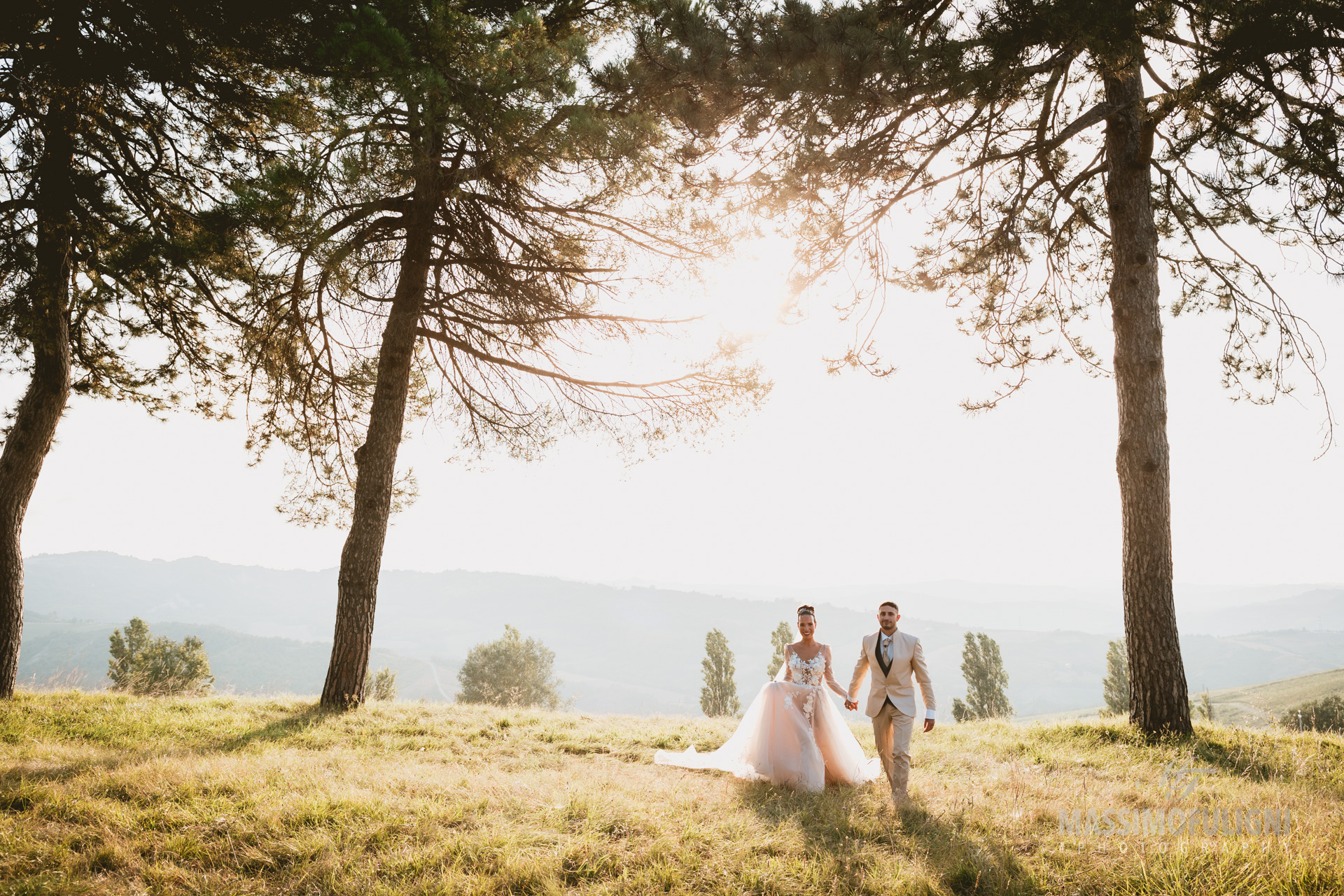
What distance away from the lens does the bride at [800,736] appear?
19.2 feet

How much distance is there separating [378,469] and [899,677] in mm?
7208

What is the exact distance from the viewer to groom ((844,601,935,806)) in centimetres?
543

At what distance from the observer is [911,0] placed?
6785 millimetres

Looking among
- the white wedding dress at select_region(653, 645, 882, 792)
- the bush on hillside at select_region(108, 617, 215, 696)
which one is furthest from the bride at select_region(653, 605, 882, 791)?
the bush on hillside at select_region(108, 617, 215, 696)

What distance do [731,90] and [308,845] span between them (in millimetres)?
6794

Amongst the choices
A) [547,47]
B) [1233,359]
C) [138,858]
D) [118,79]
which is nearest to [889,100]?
[547,47]

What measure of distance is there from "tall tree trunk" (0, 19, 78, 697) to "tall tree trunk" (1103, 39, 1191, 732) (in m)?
13.4

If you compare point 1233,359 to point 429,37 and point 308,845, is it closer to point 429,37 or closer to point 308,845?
point 429,37

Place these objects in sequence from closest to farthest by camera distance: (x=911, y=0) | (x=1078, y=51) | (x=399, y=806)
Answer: (x=399, y=806) → (x=1078, y=51) → (x=911, y=0)

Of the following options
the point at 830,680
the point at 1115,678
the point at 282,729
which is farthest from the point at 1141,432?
the point at 1115,678

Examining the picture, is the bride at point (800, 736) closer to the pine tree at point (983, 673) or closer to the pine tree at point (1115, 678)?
the pine tree at point (983, 673)

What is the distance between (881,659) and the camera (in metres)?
5.58

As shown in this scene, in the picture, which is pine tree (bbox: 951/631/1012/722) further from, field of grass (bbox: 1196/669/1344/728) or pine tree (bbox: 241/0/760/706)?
field of grass (bbox: 1196/669/1344/728)

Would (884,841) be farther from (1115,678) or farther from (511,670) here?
(1115,678)
